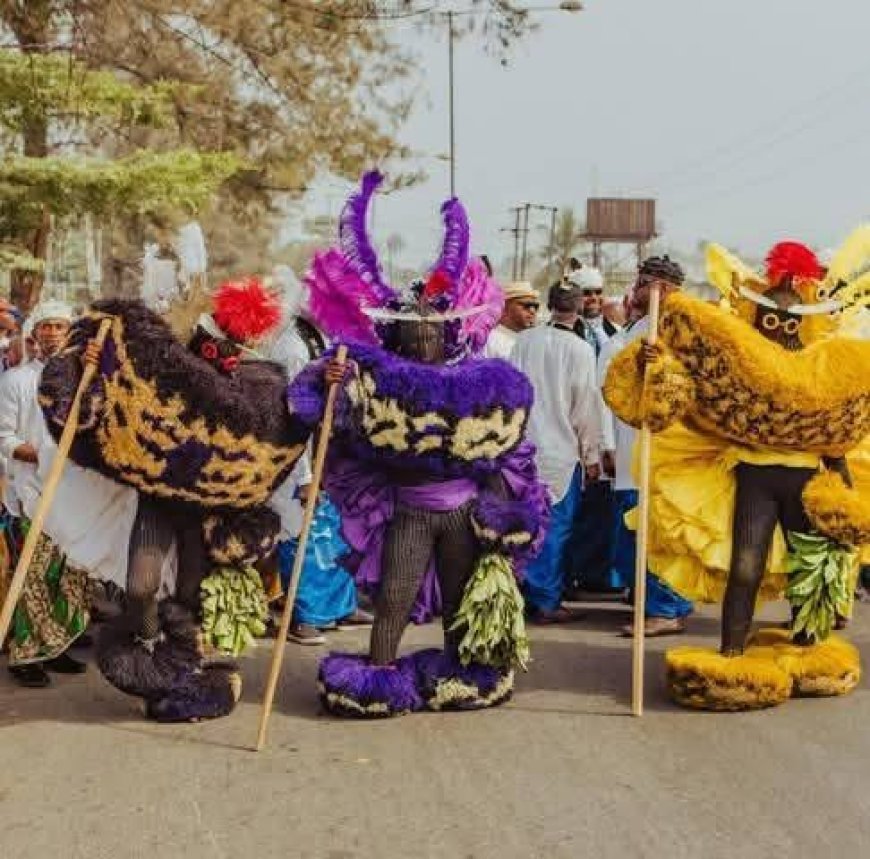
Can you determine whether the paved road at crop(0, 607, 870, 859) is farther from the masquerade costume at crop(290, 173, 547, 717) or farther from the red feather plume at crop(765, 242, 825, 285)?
the red feather plume at crop(765, 242, 825, 285)

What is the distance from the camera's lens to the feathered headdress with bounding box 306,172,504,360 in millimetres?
6020

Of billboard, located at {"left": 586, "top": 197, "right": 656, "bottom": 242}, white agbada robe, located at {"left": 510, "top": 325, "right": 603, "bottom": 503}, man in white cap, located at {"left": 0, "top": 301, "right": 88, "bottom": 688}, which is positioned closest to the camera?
man in white cap, located at {"left": 0, "top": 301, "right": 88, "bottom": 688}

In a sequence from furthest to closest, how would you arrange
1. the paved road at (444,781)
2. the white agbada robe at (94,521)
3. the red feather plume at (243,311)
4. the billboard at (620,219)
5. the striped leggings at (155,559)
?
the billboard at (620,219) < the white agbada robe at (94,521) < the striped leggings at (155,559) < the red feather plume at (243,311) < the paved road at (444,781)

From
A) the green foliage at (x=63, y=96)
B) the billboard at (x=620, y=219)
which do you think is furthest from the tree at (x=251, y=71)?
the billboard at (x=620, y=219)

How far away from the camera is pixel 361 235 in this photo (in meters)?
6.09

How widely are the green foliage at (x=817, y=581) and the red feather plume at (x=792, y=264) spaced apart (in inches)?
42.9

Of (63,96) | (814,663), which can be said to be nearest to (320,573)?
(814,663)

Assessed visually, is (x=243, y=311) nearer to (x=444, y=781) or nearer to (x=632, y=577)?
(x=444, y=781)

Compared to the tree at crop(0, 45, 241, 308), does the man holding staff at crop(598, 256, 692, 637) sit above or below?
below

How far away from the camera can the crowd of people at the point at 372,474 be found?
5734mm

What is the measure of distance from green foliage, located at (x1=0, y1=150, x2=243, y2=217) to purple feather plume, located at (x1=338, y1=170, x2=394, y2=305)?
1253 cm

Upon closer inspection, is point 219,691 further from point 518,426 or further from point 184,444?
point 518,426

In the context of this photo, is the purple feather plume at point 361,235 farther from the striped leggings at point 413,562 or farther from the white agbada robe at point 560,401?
the white agbada robe at point 560,401

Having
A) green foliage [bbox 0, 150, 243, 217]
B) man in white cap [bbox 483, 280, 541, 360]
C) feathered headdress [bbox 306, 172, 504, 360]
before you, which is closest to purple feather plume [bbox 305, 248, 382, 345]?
feathered headdress [bbox 306, 172, 504, 360]
